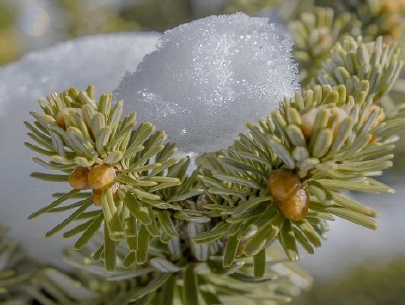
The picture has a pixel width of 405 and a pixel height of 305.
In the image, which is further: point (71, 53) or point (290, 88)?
point (71, 53)

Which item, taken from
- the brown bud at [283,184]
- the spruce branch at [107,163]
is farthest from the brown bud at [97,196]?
the brown bud at [283,184]

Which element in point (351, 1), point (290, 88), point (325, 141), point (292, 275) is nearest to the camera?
point (325, 141)

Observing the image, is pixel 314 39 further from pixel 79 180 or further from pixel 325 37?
pixel 79 180

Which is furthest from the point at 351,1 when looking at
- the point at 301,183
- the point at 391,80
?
the point at 301,183

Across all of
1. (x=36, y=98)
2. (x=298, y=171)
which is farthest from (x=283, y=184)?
(x=36, y=98)

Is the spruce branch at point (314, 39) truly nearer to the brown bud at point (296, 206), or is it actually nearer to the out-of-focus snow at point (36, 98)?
the out-of-focus snow at point (36, 98)

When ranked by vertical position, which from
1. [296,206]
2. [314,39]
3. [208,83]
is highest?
[314,39]

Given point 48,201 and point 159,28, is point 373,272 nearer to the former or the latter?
point 48,201

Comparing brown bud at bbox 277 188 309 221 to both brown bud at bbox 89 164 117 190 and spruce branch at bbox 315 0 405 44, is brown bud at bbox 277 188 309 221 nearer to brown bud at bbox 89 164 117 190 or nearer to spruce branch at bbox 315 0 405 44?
brown bud at bbox 89 164 117 190
